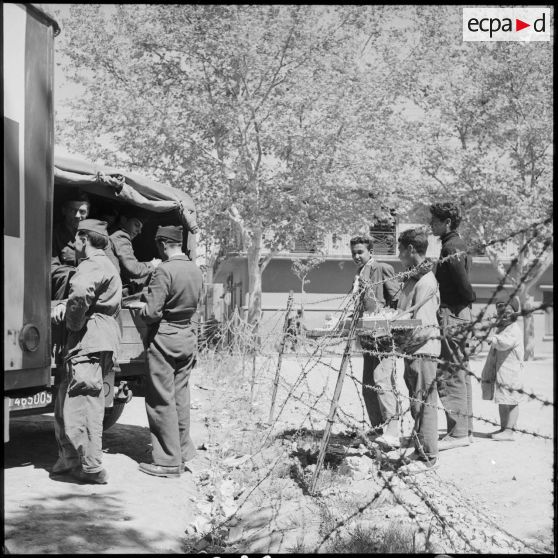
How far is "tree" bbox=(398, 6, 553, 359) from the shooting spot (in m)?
22.0

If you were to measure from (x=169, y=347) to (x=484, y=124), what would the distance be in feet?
61.7

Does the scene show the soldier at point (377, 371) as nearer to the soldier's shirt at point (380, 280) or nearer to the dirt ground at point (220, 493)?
the soldier's shirt at point (380, 280)

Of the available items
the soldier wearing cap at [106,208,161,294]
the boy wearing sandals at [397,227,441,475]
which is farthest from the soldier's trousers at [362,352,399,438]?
the soldier wearing cap at [106,208,161,294]

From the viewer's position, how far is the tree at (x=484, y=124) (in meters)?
22.0

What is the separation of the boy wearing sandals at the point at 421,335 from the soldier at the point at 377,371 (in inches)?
11.2

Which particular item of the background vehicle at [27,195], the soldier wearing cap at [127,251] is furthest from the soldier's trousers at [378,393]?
the background vehicle at [27,195]

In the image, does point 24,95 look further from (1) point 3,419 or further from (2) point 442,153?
(2) point 442,153

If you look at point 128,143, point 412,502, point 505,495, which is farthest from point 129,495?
point 128,143

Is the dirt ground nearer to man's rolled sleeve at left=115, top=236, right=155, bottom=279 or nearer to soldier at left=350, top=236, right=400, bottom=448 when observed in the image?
soldier at left=350, top=236, right=400, bottom=448

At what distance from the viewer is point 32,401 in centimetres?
611

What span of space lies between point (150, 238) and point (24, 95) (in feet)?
15.0

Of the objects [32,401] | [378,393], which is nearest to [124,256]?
[32,401]

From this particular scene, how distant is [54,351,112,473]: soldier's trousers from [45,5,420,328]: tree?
14.8m

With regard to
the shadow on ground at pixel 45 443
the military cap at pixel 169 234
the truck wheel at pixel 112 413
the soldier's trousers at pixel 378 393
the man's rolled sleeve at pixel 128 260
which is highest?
the military cap at pixel 169 234
